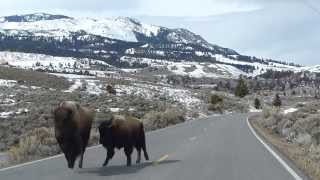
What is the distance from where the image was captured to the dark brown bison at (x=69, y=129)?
52.1 feet

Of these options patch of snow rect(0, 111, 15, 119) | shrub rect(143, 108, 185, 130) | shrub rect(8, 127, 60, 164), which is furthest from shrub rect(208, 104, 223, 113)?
shrub rect(8, 127, 60, 164)

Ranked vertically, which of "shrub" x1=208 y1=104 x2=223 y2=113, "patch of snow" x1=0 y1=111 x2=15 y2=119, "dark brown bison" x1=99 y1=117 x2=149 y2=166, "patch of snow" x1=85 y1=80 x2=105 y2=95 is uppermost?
"dark brown bison" x1=99 y1=117 x2=149 y2=166

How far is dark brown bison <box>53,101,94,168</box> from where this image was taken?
1588 cm

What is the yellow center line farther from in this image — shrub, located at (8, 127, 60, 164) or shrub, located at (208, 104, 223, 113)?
shrub, located at (208, 104, 223, 113)

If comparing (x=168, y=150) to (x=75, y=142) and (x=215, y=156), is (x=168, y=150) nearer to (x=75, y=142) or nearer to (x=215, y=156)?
(x=215, y=156)

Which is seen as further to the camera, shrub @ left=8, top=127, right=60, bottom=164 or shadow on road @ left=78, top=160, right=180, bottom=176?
shrub @ left=8, top=127, right=60, bottom=164

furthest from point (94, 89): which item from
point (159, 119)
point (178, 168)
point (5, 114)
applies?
point (178, 168)

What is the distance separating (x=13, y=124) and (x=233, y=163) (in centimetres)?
2781

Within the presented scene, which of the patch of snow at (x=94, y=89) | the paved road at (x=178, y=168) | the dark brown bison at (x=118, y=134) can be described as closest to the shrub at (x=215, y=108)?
the patch of snow at (x=94, y=89)

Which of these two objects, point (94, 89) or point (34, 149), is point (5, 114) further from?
point (94, 89)

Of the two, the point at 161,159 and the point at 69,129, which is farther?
the point at 161,159

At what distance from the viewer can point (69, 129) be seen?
16.0 meters

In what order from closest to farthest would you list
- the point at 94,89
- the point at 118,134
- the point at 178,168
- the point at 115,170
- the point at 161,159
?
1. the point at 115,170
2. the point at 178,168
3. the point at 118,134
4. the point at 161,159
5. the point at 94,89

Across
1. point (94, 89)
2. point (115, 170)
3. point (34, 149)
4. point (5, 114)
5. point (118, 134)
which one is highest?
point (118, 134)
